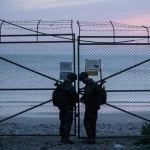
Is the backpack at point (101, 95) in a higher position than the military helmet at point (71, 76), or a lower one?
lower

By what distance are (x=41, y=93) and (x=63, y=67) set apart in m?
16.4

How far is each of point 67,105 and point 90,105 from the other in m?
0.54

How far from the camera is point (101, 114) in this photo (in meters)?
21.4

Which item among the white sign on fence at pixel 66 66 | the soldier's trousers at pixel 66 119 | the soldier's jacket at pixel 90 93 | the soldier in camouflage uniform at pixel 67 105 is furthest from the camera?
the white sign on fence at pixel 66 66

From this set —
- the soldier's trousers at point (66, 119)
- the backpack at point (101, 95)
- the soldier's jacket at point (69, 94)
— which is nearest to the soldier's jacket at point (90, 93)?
the backpack at point (101, 95)

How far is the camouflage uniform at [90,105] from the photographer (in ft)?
45.5

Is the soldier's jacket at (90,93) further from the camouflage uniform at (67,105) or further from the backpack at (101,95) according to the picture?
the camouflage uniform at (67,105)

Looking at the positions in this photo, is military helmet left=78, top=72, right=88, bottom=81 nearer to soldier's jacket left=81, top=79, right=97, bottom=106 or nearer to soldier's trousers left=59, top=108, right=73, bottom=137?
soldier's jacket left=81, top=79, right=97, bottom=106

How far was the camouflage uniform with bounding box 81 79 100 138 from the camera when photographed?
45.5 ft

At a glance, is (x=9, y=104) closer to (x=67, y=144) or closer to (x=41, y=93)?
(x=41, y=93)

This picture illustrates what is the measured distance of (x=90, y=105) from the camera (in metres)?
14.0

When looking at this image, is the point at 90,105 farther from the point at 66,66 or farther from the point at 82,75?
the point at 66,66

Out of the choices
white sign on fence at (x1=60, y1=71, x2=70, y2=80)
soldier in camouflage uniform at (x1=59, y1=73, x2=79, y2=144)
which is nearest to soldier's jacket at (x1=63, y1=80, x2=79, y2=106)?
soldier in camouflage uniform at (x1=59, y1=73, x2=79, y2=144)

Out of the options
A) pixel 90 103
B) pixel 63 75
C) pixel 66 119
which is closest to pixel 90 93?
pixel 90 103
